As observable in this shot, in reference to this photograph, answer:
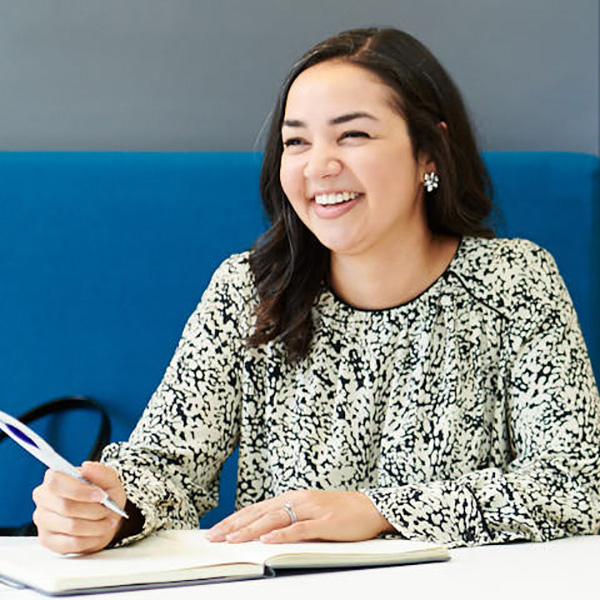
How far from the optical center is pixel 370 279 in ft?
5.46

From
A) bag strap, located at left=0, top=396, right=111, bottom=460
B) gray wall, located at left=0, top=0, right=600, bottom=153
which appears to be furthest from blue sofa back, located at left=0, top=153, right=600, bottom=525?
gray wall, located at left=0, top=0, right=600, bottom=153

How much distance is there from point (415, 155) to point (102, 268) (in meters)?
0.62

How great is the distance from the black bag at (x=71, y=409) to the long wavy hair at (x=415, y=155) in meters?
0.38

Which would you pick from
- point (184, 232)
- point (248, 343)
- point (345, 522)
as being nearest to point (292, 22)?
point (184, 232)

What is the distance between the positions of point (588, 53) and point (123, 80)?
37.4 inches

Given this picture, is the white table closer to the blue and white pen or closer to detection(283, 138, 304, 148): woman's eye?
the blue and white pen

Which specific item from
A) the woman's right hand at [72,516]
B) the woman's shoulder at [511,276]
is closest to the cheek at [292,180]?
the woman's shoulder at [511,276]

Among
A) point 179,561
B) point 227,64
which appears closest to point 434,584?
point 179,561

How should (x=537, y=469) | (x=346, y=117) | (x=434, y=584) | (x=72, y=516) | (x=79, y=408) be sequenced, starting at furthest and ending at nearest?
(x=79, y=408), (x=346, y=117), (x=537, y=469), (x=72, y=516), (x=434, y=584)

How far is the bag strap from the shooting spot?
184cm

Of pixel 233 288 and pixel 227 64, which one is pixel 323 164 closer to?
pixel 233 288

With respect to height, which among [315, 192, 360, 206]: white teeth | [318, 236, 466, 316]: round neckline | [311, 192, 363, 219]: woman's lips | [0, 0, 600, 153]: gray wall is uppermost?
[0, 0, 600, 153]: gray wall

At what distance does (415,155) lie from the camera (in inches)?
64.6

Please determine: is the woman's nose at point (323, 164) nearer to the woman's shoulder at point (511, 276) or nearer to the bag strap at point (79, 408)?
the woman's shoulder at point (511, 276)
